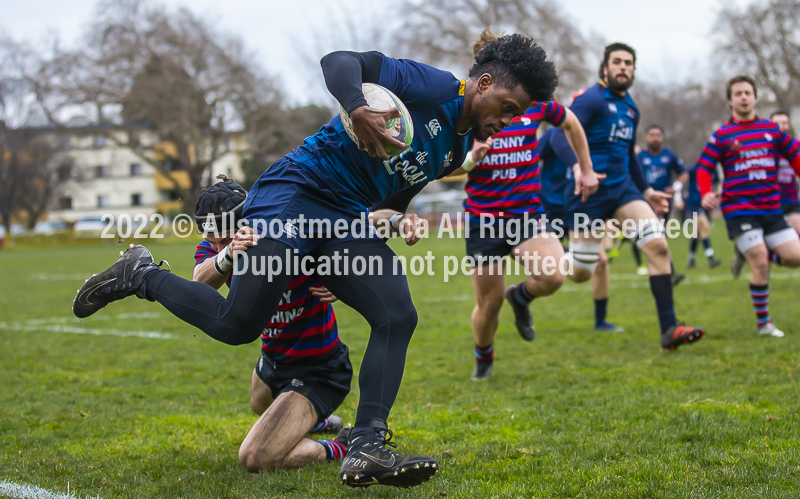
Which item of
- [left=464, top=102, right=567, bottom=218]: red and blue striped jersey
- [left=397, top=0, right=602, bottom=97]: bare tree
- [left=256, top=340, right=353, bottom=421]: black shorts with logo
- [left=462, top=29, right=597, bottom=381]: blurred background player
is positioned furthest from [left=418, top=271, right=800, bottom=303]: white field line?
[left=397, top=0, right=602, bottom=97]: bare tree

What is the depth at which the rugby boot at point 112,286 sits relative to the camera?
302cm

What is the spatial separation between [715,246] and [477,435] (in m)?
16.3

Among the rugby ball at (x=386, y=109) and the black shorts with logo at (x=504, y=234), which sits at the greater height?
the rugby ball at (x=386, y=109)

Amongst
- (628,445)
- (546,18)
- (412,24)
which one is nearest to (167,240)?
(412,24)

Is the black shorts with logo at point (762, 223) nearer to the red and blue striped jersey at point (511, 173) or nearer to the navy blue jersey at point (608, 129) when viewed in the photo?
the navy blue jersey at point (608, 129)

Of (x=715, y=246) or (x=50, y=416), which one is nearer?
(x=50, y=416)

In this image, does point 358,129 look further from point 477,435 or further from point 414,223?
point 477,435

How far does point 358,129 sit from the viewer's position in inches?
99.2

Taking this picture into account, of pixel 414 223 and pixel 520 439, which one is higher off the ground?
pixel 414 223

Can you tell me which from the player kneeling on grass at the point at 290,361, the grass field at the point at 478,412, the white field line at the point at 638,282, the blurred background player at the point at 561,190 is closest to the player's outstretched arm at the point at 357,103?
the player kneeling on grass at the point at 290,361

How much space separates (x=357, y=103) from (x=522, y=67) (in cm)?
73

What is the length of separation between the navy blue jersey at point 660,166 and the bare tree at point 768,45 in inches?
1062

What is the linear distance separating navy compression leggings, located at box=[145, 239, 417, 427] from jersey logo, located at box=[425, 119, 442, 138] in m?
0.56

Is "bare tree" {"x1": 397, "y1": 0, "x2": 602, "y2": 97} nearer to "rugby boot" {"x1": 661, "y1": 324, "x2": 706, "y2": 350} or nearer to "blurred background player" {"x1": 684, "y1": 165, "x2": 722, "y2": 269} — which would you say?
"blurred background player" {"x1": 684, "y1": 165, "x2": 722, "y2": 269}
